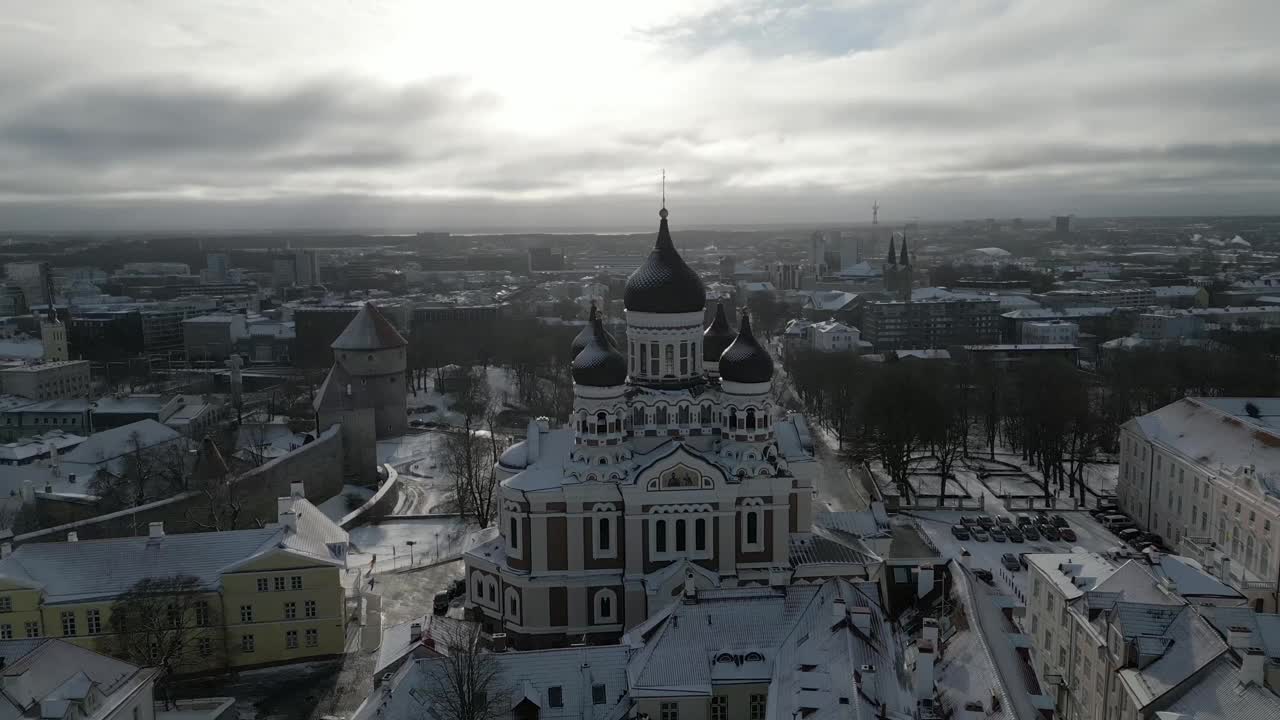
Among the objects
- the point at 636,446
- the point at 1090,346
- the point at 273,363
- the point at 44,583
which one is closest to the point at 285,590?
the point at 44,583

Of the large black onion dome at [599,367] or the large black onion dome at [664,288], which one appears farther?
the large black onion dome at [664,288]

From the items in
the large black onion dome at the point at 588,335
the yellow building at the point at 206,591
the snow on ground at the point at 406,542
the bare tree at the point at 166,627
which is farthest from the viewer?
the snow on ground at the point at 406,542

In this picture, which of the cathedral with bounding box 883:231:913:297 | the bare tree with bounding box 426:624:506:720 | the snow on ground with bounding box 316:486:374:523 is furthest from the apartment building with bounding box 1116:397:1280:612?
the cathedral with bounding box 883:231:913:297

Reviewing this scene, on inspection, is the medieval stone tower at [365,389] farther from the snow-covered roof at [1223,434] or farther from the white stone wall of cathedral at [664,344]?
the snow-covered roof at [1223,434]

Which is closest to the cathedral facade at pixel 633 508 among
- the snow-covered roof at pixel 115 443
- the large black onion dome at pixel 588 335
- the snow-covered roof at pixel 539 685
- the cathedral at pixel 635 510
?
the cathedral at pixel 635 510

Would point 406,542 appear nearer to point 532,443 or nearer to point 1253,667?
point 532,443

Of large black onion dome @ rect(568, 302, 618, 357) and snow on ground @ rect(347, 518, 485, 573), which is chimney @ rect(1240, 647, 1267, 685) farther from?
snow on ground @ rect(347, 518, 485, 573)
